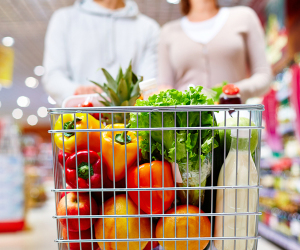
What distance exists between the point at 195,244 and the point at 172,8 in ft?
16.6

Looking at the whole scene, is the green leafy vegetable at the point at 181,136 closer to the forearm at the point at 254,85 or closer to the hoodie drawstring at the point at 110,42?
the forearm at the point at 254,85

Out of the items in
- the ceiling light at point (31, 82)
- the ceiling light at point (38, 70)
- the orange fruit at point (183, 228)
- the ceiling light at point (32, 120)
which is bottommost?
the ceiling light at point (32, 120)

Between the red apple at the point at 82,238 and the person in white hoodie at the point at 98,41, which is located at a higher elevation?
the person in white hoodie at the point at 98,41

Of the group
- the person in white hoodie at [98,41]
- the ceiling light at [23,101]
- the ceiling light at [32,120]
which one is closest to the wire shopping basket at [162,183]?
the person in white hoodie at [98,41]

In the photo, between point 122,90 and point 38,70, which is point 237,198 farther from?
point 38,70

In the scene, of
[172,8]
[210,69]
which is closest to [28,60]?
[172,8]

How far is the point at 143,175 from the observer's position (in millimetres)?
748

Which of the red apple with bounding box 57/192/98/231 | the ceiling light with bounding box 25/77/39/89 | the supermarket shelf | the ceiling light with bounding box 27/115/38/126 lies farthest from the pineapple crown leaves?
the ceiling light with bounding box 27/115/38/126

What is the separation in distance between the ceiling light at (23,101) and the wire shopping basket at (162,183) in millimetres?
14103

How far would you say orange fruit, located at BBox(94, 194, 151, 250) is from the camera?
29.7 inches

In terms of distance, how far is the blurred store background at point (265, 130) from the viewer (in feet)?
11.9

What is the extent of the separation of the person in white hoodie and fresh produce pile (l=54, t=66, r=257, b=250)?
961mm

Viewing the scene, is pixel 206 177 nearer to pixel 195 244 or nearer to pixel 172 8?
pixel 195 244

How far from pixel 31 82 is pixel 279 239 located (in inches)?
374
